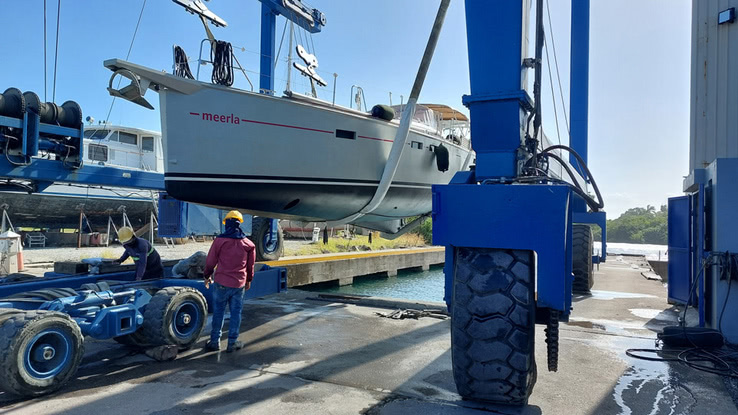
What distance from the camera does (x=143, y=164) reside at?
719 inches

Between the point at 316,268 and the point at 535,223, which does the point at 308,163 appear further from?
the point at 316,268

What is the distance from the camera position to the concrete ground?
3289 mm

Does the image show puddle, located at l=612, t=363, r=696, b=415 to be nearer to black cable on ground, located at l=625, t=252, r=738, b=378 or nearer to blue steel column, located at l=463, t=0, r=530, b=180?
black cable on ground, located at l=625, t=252, r=738, b=378

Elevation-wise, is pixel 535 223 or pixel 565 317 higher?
pixel 535 223

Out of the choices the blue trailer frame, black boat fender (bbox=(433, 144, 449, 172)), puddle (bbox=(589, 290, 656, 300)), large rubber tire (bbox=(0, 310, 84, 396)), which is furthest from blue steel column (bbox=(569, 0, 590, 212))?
large rubber tire (bbox=(0, 310, 84, 396))

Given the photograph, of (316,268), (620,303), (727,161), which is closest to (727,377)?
(727,161)

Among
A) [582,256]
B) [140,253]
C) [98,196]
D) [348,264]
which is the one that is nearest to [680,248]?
[582,256]

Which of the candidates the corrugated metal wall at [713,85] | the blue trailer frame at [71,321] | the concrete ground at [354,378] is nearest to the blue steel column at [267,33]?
the blue trailer frame at [71,321]

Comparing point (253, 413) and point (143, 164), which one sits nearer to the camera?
point (253, 413)

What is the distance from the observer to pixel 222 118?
232 inches

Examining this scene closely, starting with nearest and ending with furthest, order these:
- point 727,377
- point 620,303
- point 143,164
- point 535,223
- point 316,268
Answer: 1. point 535,223
2. point 727,377
3. point 620,303
4. point 316,268
5. point 143,164

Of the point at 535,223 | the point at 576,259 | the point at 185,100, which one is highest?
the point at 185,100

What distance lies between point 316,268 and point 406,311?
6.11 metres

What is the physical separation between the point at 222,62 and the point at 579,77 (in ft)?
28.0
